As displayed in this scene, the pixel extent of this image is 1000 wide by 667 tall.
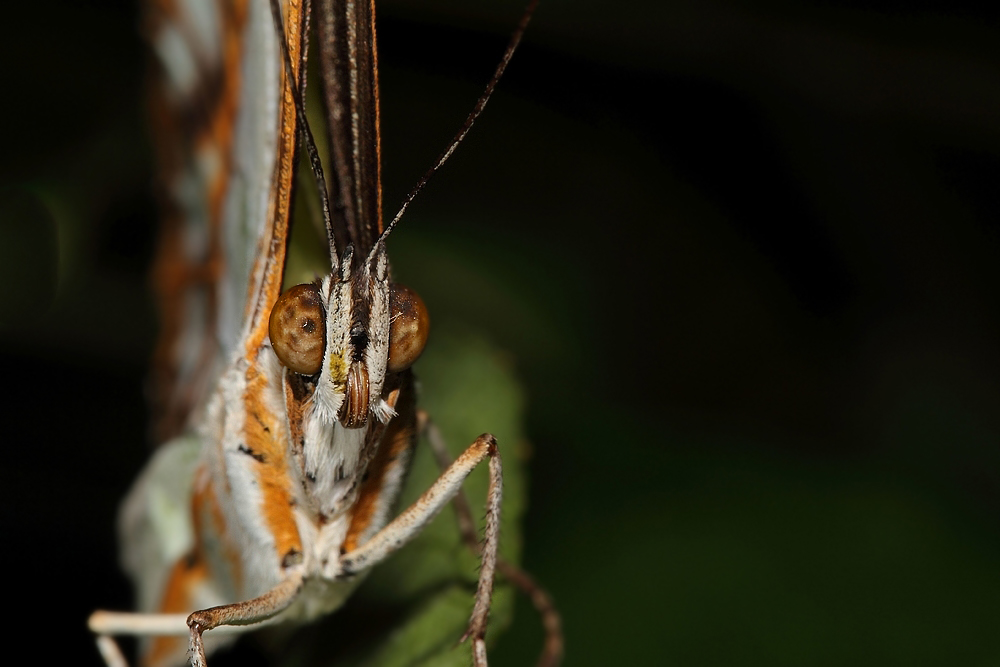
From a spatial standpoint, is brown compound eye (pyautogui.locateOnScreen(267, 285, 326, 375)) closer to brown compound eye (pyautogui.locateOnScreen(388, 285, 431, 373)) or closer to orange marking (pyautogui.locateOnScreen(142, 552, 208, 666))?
brown compound eye (pyautogui.locateOnScreen(388, 285, 431, 373))

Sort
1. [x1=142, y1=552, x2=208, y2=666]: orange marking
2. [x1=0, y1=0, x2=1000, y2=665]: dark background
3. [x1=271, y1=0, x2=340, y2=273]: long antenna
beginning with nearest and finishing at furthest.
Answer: [x1=271, y1=0, x2=340, y2=273]: long antenna < [x1=142, y1=552, x2=208, y2=666]: orange marking < [x1=0, y1=0, x2=1000, y2=665]: dark background

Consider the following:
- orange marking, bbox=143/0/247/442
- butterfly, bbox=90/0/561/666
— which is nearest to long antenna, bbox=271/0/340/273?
butterfly, bbox=90/0/561/666

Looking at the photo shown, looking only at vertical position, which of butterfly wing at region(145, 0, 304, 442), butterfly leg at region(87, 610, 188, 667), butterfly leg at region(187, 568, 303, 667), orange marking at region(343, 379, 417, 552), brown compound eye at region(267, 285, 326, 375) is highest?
butterfly wing at region(145, 0, 304, 442)

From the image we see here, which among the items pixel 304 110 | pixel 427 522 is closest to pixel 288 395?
pixel 427 522

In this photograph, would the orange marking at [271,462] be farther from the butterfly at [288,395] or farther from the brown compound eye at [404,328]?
the brown compound eye at [404,328]

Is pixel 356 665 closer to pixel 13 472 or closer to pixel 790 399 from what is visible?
pixel 13 472
